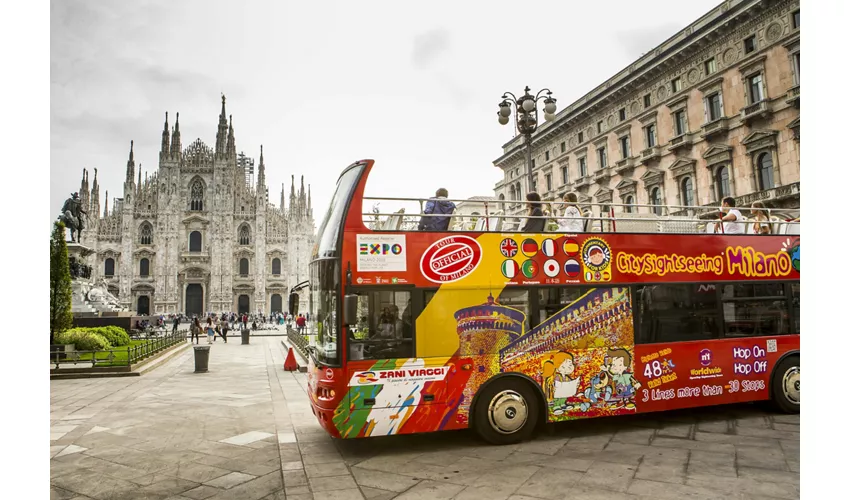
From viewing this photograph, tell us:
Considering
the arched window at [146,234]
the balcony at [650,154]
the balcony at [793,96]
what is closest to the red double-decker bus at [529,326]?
the balcony at [793,96]

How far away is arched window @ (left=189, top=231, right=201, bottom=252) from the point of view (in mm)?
55875

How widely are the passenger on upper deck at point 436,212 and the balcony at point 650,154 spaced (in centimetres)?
2379

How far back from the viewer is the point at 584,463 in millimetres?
5352

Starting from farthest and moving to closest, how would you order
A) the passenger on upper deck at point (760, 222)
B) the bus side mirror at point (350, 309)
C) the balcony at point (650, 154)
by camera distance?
the balcony at point (650, 154)
the passenger on upper deck at point (760, 222)
the bus side mirror at point (350, 309)

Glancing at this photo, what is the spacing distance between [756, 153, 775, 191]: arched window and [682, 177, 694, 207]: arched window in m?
3.60

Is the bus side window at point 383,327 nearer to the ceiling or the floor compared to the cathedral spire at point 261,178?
nearer to the floor

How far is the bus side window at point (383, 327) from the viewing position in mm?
5762

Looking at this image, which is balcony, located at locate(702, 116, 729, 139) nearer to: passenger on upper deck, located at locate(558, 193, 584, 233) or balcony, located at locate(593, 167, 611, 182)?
balcony, located at locate(593, 167, 611, 182)

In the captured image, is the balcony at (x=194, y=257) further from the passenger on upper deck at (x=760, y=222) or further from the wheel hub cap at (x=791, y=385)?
the wheel hub cap at (x=791, y=385)

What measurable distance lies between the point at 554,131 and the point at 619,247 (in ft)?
101

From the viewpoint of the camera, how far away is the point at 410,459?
569cm

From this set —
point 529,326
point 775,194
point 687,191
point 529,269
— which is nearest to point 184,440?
point 529,326

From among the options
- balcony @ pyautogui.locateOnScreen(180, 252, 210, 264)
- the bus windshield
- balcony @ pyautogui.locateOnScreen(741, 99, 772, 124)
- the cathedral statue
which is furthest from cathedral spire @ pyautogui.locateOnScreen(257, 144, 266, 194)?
the bus windshield
